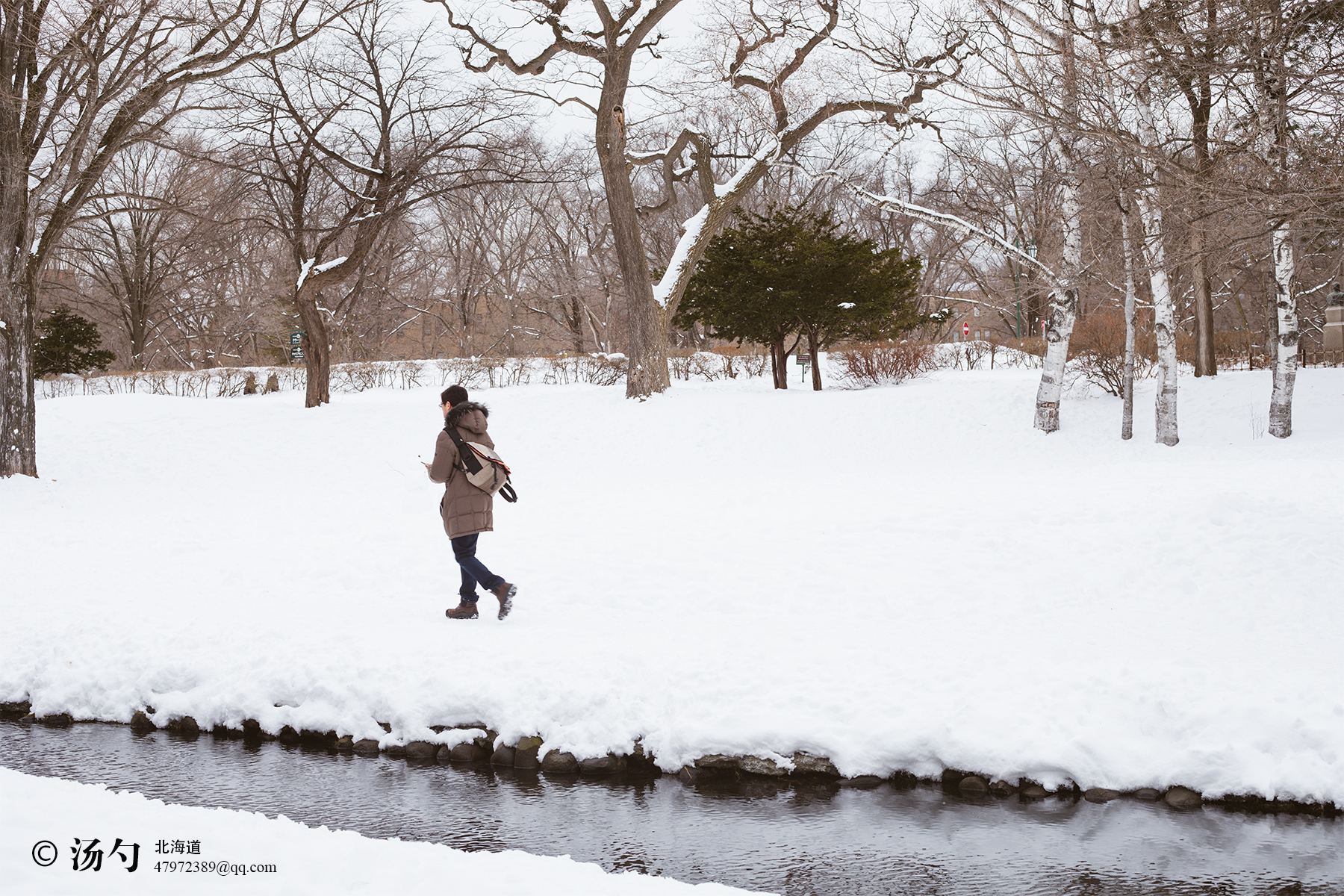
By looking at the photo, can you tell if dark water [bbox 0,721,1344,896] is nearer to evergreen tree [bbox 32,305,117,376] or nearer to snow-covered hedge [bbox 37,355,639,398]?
snow-covered hedge [bbox 37,355,639,398]

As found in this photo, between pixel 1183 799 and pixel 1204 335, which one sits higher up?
pixel 1204 335

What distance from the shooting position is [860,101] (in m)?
18.8

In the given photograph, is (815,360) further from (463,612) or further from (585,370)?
(463,612)

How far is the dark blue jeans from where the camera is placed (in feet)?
23.9

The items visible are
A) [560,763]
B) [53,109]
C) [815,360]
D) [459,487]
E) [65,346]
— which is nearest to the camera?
[560,763]

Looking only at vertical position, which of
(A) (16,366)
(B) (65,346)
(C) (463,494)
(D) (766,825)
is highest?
(B) (65,346)

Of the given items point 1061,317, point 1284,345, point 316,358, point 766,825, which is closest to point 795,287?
point 1061,317

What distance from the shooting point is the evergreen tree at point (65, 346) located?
2877 cm

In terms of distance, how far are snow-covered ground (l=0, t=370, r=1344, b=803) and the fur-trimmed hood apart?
153 cm

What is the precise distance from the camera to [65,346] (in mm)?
29062

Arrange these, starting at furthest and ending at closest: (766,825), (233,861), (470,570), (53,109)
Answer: (53,109), (470,570), (766,825), (233,861)

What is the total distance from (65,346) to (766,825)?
101 feet

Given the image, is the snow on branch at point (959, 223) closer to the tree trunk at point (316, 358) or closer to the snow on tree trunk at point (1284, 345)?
the snow on tree trunk at point (1284, 345)

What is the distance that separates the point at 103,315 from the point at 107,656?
1889 inches
